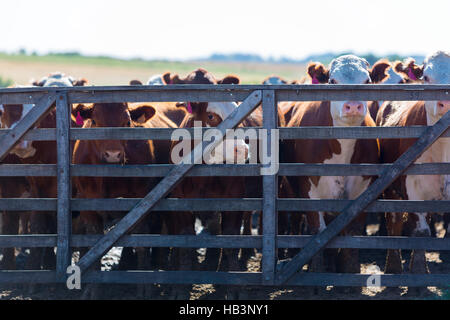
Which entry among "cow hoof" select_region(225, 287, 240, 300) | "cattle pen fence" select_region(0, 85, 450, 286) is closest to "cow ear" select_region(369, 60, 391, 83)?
"cattle pen fence" select_region(0, 85, 450, 286)

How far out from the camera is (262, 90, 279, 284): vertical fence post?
5.46 meters

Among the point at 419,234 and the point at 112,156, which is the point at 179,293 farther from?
the point at 419,234

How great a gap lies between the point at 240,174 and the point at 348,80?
1.93 m

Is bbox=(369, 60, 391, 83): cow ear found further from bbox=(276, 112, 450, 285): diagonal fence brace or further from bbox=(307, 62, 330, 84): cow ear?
bbox=(276, 112, 450, 285): diagonal fence brace

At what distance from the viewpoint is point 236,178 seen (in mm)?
6797

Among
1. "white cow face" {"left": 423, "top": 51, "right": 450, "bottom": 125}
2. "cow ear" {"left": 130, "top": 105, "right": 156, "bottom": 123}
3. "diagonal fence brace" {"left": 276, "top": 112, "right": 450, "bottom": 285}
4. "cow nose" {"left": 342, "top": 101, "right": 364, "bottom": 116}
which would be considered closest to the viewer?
"diagonal fence brace" {"left": 276, "top": 112, "right": 450, "bottom": 285}

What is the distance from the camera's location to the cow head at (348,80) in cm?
609

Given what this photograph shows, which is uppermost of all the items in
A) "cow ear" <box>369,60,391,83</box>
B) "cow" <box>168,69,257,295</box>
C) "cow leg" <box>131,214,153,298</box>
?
"cow ear" <box>369,60,391,83</box>

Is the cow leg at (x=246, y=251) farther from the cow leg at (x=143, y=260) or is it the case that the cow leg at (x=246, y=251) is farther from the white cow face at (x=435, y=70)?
the white cow face at (x=435, y=70)

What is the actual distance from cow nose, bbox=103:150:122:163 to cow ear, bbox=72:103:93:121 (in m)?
0.56

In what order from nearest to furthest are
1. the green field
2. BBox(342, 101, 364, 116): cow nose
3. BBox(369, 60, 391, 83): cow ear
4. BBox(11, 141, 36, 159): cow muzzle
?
BBox(342, 101, 364, 116): cow nose, BBox(11, 141, 36, 159): cow muzzle, BBox(369, 60, 391, 83): cow ear, the green field

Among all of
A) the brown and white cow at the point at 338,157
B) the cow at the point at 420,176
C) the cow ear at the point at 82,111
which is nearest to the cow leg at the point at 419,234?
the cow at the point at 420,176

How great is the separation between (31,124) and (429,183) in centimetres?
399
